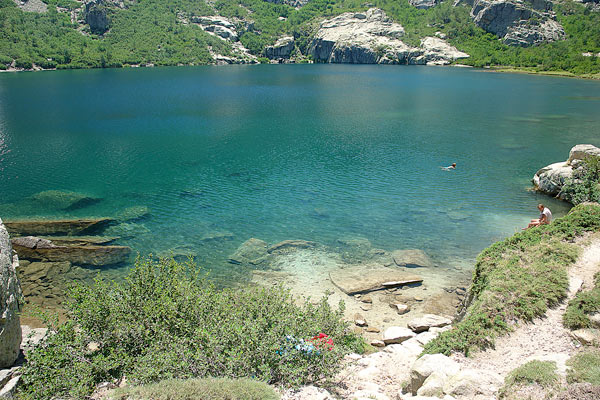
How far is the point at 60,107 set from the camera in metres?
73.1

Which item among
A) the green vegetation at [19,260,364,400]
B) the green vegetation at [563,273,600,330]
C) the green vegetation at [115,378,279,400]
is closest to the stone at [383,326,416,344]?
the green vegetation at [19,260,364,400]

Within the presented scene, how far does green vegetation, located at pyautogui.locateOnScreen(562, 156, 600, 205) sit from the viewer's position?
96.0 feet

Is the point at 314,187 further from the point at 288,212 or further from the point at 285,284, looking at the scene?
the point at 285,284

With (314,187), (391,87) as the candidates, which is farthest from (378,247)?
(391,87)

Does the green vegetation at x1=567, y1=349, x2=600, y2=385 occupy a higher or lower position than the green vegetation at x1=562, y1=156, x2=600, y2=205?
higher

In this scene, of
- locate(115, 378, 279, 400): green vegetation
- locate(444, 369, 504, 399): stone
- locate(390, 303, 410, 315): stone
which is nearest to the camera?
locate(115, 378, 279, 400): green vegetation

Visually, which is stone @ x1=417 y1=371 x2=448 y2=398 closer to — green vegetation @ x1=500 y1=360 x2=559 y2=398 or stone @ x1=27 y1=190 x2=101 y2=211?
green vegetation @ x1=500 y1=360 x2=559 y2=398

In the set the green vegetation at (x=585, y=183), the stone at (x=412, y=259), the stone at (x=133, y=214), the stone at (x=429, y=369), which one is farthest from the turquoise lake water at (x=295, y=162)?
the stone at (x=429, y=369)

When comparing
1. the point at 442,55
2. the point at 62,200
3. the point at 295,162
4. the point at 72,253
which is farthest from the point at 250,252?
the point at 442,55

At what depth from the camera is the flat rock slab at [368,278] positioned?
20.5 meters

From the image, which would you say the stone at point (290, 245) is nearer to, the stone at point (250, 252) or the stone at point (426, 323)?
the stone at point (250, 252)

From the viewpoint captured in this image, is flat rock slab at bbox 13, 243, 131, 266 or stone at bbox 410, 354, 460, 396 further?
flat rock slab at bbox 13, 243, 131, 266

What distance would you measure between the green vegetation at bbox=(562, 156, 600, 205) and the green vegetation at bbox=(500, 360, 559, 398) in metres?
24.4

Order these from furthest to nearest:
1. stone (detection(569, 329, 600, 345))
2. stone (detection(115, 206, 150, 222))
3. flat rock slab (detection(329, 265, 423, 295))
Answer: stone (detection(115, 206, 150, 222))
flat rock slab (detection(329, 265, 423, 295))
stone (detection(569, 329, 600, 345))
